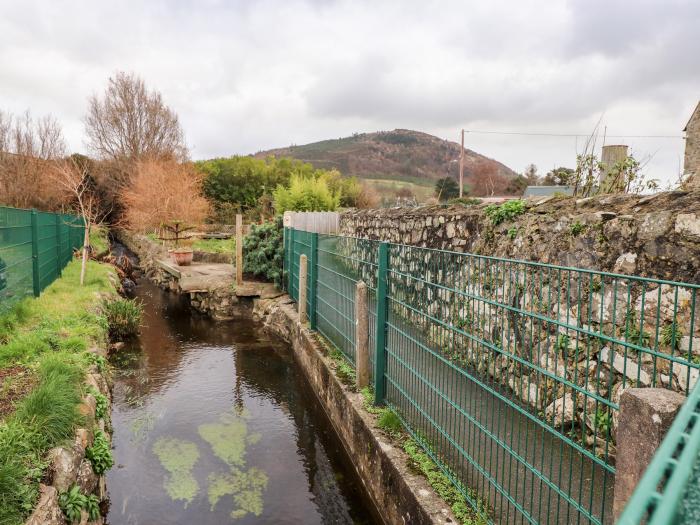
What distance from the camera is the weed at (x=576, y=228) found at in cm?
400

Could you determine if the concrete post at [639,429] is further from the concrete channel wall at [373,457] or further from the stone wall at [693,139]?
the stone wall at [693,139]

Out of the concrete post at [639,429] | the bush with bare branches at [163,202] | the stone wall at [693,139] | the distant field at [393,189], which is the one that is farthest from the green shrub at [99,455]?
the distant field at [393,189]

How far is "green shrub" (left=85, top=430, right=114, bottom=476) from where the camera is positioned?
378 centimetres

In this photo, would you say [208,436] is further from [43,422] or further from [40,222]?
[40,222]

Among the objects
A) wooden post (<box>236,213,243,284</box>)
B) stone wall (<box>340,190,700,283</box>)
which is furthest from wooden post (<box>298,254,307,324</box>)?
wooden post (<box>236,213,243,284</box>)

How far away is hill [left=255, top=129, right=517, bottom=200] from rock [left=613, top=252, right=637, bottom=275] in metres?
58.9

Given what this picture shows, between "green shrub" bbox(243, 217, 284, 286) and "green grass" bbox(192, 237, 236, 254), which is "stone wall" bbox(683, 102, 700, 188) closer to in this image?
"green shrub" bbox(243, 217, 284, 286)

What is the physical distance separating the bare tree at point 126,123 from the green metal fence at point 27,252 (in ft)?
78.5

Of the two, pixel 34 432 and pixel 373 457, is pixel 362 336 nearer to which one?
pixel 373 457

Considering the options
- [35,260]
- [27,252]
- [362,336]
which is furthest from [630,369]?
[35,260]

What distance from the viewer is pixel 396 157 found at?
253 feet

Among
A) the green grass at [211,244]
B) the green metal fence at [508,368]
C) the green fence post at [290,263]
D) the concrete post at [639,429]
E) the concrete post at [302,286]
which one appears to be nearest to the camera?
the concrete post at [639,429]

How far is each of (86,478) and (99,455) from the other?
0.37 m

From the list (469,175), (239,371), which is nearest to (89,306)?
(239,371)
